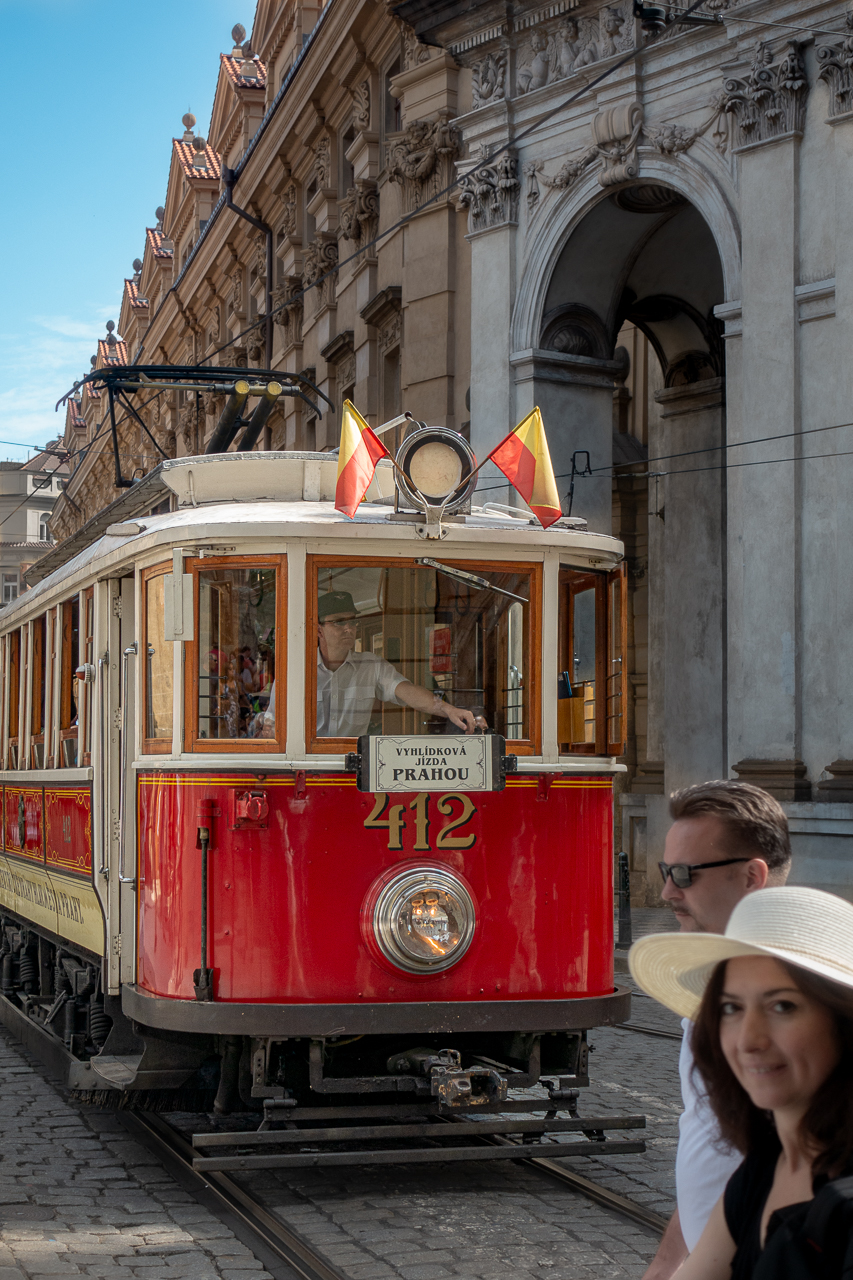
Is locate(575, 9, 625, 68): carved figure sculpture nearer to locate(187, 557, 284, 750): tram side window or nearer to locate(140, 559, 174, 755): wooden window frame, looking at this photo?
locate(140, 559, 174, 755): wooden window frame

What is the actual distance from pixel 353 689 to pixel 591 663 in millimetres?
1065

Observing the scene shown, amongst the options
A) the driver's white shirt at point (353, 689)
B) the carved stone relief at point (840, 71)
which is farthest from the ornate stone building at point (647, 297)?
the driver's white shirt at point (353, 689)

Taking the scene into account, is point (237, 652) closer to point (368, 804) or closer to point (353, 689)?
point (353, 689)

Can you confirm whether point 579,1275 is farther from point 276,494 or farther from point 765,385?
point 765,385

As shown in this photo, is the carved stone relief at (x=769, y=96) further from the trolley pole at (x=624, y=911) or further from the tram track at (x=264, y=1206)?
the tram track at (x=264, y=1206)

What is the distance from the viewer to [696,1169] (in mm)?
2525

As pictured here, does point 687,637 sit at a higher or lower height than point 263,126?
lower

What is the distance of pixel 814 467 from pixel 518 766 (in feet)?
27.1

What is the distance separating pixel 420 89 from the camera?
1980 centimetres

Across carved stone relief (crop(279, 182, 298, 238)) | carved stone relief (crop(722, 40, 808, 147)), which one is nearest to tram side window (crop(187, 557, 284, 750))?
carved stone relief (crop(722, 40, 808, 147))

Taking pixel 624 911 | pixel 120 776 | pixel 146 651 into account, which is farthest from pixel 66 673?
pixel 624 911

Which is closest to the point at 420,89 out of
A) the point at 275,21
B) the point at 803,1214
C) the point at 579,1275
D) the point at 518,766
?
the point at 275,21

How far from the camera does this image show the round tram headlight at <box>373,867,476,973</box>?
6.27 m

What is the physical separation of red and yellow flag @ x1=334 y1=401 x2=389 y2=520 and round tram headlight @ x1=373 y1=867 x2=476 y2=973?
1470mm
